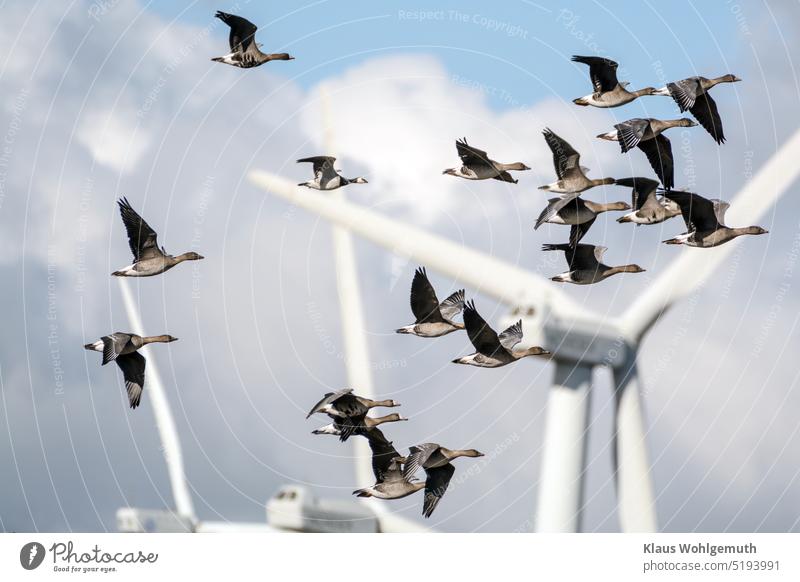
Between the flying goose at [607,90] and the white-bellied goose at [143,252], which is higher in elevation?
the flying goose at [607,90]

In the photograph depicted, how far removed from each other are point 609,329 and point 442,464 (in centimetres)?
910

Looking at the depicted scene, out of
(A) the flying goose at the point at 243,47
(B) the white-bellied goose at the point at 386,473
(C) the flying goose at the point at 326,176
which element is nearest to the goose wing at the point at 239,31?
(A) the flying goose at the point at 243,47

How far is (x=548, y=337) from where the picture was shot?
85.7 metres

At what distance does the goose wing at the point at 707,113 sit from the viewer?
78.1 meters

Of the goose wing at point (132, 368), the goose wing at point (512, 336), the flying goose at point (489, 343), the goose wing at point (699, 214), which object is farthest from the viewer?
the goose wing at point (512, 336)

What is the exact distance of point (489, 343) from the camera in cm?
8181

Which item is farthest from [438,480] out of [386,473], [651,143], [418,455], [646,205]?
[651,143]

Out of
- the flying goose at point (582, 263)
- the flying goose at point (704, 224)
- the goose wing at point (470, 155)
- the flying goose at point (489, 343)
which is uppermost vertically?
the goose wing at point (470, 155)

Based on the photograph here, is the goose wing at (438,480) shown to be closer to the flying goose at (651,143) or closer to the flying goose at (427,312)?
the flying goose at (427,312)

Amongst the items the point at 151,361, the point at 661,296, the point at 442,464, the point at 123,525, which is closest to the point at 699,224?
the point at 661,296

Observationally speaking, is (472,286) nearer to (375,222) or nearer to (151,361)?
(375,222)

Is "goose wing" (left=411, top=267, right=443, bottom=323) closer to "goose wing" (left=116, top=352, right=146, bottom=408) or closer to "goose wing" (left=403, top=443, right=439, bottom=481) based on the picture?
"goose wing" (left=403, top=443, right=439, bottom=481)

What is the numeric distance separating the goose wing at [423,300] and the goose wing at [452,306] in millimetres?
1465

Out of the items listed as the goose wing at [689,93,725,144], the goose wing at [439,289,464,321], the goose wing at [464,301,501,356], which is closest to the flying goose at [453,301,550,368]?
the goose wing at [464,301,501,356]
